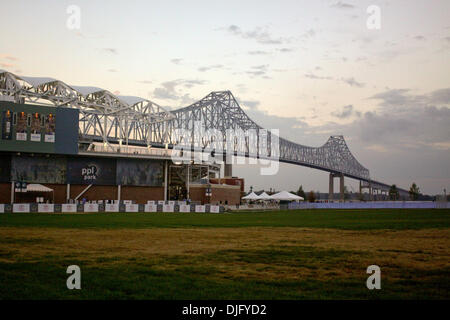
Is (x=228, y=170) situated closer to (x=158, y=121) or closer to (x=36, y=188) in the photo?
(x=158, y=121)

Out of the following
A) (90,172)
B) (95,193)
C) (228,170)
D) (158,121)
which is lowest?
(95,193)

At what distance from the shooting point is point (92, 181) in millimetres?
77500

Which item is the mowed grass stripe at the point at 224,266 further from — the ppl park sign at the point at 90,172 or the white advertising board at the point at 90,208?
the ppl park sign at the point at 90,172

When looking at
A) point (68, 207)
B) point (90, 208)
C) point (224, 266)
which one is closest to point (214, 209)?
point (90, 208)

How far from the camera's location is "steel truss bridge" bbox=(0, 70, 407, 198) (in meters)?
96.6

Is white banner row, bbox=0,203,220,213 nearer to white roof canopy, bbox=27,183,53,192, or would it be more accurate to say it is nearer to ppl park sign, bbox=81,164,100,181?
white roof canopy, bbox=27,183,53,192

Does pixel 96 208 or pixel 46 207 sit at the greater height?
pixel 46 207

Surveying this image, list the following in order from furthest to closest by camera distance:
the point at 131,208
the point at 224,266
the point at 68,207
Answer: the point at 131,208, the point at 68,207, the point at 224,266

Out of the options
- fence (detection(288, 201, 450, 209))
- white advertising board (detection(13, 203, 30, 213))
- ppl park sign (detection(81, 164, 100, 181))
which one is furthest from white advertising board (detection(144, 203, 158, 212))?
fence (detection(288, 201, 450, 209))

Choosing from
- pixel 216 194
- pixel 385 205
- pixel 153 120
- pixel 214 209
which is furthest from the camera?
pixel 153 120

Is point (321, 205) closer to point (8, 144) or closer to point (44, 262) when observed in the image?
point (8, 144)

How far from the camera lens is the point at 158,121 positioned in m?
116
